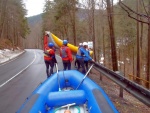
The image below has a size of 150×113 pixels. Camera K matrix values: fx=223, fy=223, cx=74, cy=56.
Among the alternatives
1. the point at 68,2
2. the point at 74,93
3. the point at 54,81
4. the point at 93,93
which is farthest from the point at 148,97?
the point at 68,2

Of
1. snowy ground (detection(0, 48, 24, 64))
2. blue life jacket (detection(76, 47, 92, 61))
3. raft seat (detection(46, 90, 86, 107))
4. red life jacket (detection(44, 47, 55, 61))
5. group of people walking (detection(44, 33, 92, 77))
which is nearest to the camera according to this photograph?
raft seat (detection(46, 90, 86, 107))

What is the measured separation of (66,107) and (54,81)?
1760 mm

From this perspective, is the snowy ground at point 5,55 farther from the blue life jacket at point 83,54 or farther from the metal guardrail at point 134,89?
the metal guardrail at point 134,89

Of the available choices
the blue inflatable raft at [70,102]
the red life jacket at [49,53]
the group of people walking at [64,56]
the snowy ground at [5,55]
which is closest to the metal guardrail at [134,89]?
the blue inflatable raft at [70,102]

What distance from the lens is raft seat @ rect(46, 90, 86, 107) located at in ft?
16.6

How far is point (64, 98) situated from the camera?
507 cm

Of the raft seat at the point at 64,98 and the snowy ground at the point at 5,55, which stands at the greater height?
the raft seat at the point at 64,98

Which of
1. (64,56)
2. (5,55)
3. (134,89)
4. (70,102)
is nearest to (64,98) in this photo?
(70,102)

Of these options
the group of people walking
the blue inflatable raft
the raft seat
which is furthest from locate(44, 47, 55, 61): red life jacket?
the raft seat

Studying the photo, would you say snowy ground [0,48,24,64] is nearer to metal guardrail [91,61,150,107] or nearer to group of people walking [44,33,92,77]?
group of people walking [44,33,92,77]

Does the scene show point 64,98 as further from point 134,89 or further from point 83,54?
point 83,54

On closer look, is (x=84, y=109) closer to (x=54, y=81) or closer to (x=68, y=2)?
(x=54, y=81)

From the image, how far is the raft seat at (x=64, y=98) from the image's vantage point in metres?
5.06

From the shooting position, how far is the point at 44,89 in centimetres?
568
